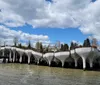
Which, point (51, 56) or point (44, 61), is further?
point (44, 61)

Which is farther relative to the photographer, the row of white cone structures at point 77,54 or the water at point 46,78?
the row of white cone structures at point 77,54

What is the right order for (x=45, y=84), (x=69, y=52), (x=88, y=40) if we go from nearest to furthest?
(x=45, y=84) < (x=69, y=52) < (x=88, y=40)

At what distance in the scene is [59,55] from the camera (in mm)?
53094

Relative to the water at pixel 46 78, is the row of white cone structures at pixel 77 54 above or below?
above

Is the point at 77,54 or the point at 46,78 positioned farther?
the point at 77,54

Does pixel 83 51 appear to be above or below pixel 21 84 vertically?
above

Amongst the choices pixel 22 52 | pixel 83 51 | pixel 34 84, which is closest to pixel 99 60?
pixel 83 51

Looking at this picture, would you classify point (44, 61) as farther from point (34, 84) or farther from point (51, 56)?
point (34, 84)

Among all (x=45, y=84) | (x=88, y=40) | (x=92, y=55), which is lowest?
(x=45, y=84)

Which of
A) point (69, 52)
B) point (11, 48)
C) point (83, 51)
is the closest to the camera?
point (83, 51)

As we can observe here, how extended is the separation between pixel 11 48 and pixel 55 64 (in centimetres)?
2617

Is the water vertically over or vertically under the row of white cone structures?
under

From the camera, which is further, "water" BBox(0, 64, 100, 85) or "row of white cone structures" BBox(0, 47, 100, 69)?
"row of white cone structures" BBox(0, 47, 100, 69)

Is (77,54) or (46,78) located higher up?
(77,54)
